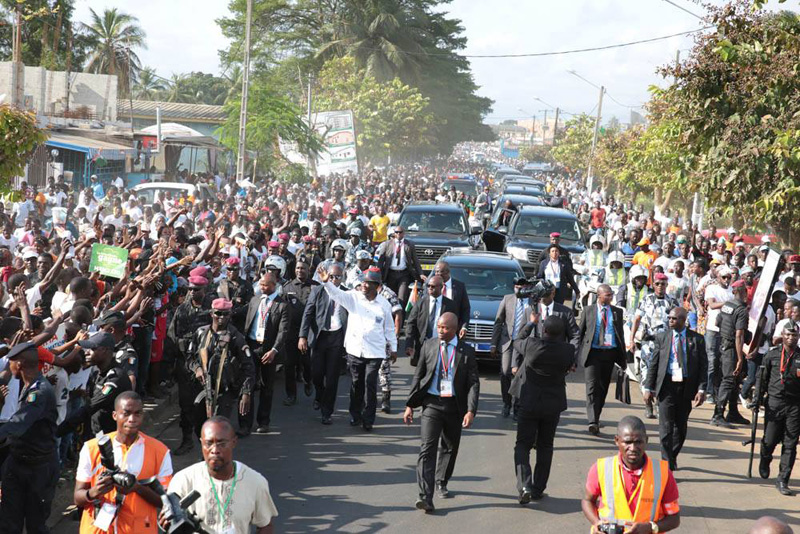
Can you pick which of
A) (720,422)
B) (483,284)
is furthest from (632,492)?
(483,284)

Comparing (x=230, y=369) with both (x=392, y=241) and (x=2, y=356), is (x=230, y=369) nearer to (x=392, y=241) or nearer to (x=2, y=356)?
(x=2, y=356)

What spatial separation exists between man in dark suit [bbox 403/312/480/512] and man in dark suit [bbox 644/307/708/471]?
2294 mm

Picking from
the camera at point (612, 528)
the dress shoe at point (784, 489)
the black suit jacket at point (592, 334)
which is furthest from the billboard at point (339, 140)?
the camera at point (612, 528)

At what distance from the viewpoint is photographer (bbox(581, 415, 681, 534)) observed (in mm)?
5684

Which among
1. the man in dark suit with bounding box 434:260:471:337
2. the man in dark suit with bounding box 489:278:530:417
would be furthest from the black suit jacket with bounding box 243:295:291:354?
the man in dark suit with bounding box 489:278:530:417

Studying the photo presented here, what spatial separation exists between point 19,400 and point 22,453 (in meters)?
0.37

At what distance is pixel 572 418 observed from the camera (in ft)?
41.7

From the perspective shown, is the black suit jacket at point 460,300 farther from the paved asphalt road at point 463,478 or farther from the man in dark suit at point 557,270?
the man in dark suit at point 557,270

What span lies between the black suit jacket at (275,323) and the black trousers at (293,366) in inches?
37.0

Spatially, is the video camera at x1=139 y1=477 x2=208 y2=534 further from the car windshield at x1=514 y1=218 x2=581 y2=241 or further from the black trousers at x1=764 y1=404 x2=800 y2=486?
the car windshield at x1=514 y1=218 x2=581 y2=241

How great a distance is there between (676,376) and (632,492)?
15.0 ft

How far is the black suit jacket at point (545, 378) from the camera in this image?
29.9ft

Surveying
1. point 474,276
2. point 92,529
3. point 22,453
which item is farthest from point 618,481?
point 474,276

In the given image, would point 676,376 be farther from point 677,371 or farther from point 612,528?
point 612,528
